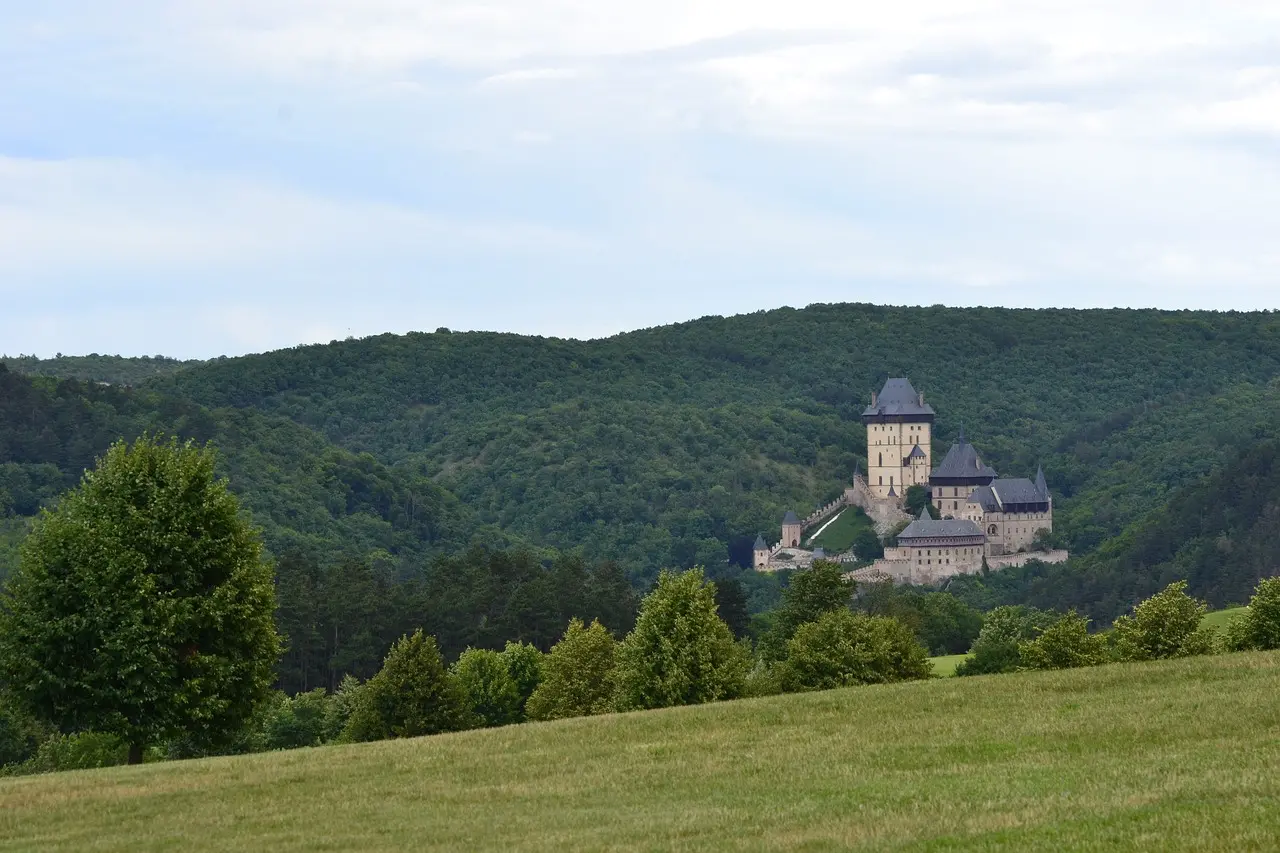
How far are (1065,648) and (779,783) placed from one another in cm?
2632

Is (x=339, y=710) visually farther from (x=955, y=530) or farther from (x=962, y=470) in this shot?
(x=962, y=470)

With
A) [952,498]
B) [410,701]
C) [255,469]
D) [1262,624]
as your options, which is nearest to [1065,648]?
[1262,624]

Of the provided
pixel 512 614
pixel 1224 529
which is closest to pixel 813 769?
pixel 512 614

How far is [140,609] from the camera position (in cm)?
3759

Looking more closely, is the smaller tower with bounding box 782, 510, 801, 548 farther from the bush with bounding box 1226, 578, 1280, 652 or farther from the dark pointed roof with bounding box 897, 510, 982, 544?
the bush with bounding box 1226, 578, 1280, 652

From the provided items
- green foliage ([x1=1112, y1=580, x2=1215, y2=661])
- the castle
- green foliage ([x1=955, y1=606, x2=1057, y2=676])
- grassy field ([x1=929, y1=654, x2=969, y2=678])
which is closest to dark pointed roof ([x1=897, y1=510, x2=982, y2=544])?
the castle

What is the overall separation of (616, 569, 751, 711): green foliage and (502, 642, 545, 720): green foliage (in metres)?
18.2

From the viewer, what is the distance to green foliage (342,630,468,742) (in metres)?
62.2

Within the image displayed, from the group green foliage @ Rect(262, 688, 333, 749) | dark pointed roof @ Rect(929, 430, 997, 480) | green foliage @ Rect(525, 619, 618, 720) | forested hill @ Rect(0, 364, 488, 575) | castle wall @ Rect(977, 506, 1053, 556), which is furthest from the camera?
dark pointed roof @ Rect(929, 430, 997, 480)

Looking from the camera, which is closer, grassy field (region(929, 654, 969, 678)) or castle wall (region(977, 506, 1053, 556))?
grassy field (region(929, 654, 969, 678))

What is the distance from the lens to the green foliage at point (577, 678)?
63.3 meters

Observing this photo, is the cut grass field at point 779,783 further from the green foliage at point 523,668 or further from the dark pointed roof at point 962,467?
the dark pointed roof at point 962,467

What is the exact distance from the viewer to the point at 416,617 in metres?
94.0

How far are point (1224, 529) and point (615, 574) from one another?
247ft
